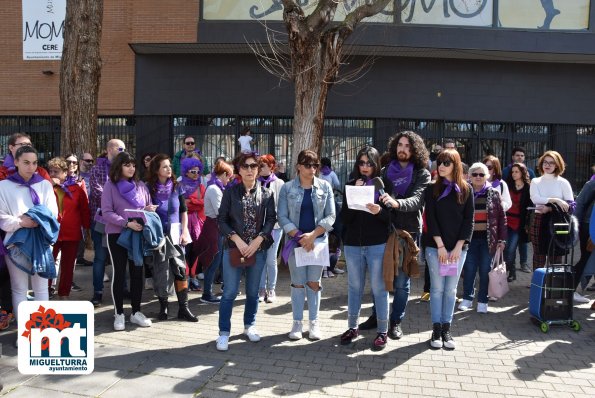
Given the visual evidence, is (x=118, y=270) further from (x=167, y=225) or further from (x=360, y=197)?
(x=360, y=197)

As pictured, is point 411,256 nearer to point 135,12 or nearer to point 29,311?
point 29,311

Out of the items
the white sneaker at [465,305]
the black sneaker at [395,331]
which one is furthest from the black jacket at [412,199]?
the white sneaker at [465,305]

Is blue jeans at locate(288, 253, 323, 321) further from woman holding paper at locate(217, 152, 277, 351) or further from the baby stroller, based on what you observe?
the baby stroller

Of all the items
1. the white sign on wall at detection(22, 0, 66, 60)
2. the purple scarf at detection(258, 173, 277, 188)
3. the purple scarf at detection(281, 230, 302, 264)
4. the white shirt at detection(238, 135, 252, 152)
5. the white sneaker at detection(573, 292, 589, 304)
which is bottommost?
the white sneaker at detection(573, 292, 589, 304)

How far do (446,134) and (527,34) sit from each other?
3212 millimetres

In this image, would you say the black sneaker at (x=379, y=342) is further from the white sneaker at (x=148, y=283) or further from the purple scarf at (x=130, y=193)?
the white sneaker at (x=148, y=283)

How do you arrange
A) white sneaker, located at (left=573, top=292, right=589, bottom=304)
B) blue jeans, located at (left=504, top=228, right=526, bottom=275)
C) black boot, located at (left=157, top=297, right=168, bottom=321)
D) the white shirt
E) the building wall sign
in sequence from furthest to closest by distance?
1. the building wall sign
2. the white shirt
3. blue jeans, located at (left=504, top=228, right=526, bottom=275)
4. white sneaker, located at (left=573, top=292, right=589, bottom=304)
5. black boot, located at (left=157, top=297, right=168, bottom=321)

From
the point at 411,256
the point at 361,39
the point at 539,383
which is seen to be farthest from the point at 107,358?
the point at 361,39

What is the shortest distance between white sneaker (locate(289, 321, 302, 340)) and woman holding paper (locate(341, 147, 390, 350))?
0.45m

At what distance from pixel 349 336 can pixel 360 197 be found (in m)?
1.46

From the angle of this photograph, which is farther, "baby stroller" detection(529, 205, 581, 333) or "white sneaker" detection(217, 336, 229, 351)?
"baby stroller" detection(529, 205, 581, 333)

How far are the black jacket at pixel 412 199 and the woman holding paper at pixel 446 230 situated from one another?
0.13 meters

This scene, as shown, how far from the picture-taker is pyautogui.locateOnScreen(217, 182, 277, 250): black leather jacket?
501 centimetres

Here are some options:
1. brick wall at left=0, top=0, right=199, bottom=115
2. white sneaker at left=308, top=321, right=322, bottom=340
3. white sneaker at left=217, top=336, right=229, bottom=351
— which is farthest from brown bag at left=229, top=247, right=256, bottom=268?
brick wall at left=0, top=0, right=199, bottom=115
